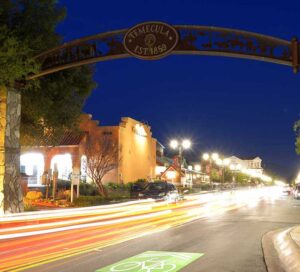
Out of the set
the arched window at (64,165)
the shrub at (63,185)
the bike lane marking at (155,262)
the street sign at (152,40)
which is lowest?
the bike lane marking at (155,262)

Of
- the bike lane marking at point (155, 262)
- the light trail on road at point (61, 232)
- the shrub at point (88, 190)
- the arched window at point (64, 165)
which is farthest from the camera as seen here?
the arched window at point (64, 165)

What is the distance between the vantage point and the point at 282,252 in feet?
38.0

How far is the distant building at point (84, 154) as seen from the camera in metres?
47.4

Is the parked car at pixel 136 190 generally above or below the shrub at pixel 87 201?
above

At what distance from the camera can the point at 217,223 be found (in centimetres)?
2048

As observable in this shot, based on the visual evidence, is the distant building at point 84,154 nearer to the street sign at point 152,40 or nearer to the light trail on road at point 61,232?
the light trail on road at point 61,232

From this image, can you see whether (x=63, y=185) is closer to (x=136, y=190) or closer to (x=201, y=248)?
(x=136, y=190)

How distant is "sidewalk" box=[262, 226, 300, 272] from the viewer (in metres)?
9.80

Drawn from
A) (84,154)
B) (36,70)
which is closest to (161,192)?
(84,154)

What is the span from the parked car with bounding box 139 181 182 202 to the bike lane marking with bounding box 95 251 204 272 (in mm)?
21830

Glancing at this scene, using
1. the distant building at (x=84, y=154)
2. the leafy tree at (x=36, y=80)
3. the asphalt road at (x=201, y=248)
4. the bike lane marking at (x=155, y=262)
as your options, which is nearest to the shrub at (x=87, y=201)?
the leafy tree at (x=36, y=80)

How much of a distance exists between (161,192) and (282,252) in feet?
74.0

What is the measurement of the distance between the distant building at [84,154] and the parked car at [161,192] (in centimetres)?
1121

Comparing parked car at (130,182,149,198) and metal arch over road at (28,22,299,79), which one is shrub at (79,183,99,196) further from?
metal arch over road at (28,22,299,79)
